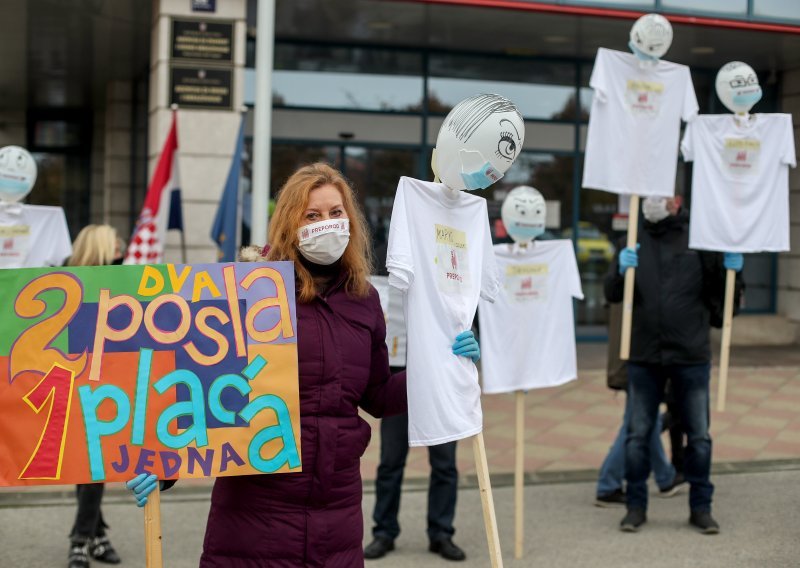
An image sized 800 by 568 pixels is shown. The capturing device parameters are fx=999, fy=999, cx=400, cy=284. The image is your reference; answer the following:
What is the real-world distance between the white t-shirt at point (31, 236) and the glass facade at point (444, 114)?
20.8 feet

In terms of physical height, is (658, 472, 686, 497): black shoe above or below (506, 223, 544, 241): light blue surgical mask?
below

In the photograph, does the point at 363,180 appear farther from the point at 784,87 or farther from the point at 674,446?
the point at 674,446

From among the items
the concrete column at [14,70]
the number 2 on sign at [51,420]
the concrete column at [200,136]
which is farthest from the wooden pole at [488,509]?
the concrete column at [14,70]

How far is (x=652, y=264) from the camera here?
6121mm

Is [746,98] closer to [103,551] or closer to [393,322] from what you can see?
[393,322]

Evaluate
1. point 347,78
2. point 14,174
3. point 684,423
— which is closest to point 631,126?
point 684,423

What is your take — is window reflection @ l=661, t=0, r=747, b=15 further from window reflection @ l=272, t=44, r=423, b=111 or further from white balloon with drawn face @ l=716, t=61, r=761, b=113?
white balloon with drawn face @ l=716, t=61, r=761, b=113

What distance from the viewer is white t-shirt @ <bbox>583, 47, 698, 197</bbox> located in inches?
239

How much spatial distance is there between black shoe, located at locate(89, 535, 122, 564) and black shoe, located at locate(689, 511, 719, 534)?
11.1 feet

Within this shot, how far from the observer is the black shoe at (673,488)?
22.7 feet

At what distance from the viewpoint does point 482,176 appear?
144 inches

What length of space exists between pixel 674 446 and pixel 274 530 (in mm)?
4657

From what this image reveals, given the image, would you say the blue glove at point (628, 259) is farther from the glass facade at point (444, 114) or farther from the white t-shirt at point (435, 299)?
the glass facade at point (444, 114)

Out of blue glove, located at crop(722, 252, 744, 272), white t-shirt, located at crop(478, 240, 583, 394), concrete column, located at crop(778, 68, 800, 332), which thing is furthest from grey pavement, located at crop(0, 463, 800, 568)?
concrete column, located at crop(778, 68, 800, 332)
